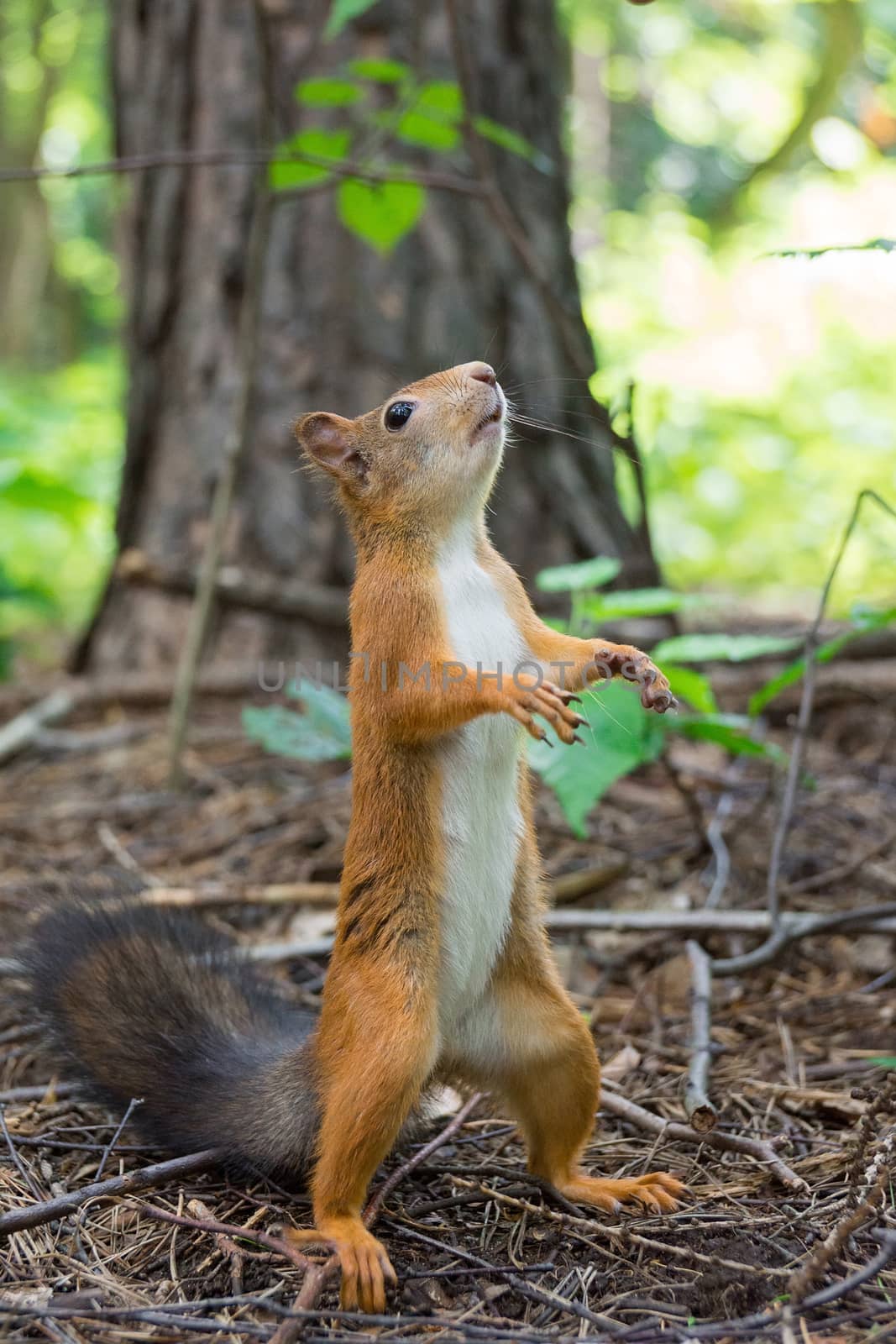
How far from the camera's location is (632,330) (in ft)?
31.9

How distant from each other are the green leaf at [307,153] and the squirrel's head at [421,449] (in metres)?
0.90

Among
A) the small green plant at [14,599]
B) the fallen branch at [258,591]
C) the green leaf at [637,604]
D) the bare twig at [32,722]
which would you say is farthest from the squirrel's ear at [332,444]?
the small green plant at [14,599]

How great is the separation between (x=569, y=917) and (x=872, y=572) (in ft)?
14.9

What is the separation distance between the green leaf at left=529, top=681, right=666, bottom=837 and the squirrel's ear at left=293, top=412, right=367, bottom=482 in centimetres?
68

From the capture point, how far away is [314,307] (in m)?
4.37

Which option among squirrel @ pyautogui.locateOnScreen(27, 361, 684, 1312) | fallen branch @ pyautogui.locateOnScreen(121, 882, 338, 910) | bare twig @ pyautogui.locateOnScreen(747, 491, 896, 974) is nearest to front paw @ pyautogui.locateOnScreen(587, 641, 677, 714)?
squirrel @ pyautogui.locateOnScreen(27, 361, 684, 1312)

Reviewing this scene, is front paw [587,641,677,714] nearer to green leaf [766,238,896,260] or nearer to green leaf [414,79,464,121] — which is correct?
green leaf [766,238,896,260]

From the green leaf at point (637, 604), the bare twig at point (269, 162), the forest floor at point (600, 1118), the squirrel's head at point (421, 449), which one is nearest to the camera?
the forest floor at point (600, 1118)

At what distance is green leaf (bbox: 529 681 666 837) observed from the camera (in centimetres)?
A: 256

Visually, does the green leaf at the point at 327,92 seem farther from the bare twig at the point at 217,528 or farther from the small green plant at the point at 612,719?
the small green plant at the point at 612,719

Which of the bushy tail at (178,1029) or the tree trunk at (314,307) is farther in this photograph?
the tree trunk at (314,307)

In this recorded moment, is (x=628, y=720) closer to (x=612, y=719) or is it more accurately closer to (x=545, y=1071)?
(x=612, y=719)

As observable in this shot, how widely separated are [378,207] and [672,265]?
28.7ft

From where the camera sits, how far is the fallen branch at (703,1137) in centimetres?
193
